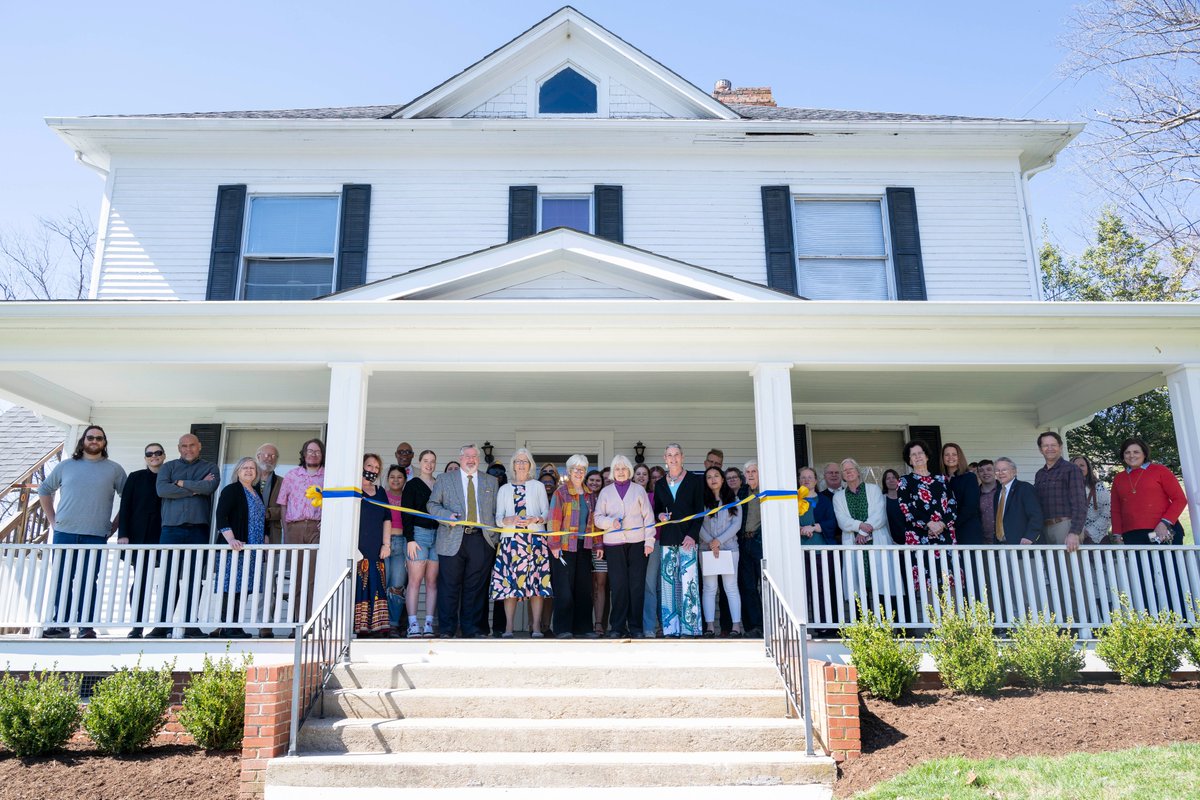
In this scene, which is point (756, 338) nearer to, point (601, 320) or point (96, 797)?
point (601, 320)

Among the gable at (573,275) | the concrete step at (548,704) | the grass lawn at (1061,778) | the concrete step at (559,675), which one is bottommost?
the grass lawn at (1061,778)

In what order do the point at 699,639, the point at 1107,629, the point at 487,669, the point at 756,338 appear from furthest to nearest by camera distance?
the point at 756,338 → the point at 699,639 → the point at 1107,629 → the point at 487,669

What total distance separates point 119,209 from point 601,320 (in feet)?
21.4

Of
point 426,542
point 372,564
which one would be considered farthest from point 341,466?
point 426,542

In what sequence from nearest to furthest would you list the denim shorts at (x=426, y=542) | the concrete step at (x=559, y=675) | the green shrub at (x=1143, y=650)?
the concrete step at (x=559, y=675) → the green shrub at (x=1143, y=650) → the denim shorts at (x=426, y=542)

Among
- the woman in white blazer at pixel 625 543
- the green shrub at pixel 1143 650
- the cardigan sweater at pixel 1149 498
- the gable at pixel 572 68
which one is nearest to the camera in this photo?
the green shrub at pixel 1143 650

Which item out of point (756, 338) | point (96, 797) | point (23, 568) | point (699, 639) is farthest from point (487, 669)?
point (23, 568)

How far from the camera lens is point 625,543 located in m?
7.77

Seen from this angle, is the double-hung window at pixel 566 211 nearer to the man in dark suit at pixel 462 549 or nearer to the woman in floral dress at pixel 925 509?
the man in dark suit at pixel 462 549

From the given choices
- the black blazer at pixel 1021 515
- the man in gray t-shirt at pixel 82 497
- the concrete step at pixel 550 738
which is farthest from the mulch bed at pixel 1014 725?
the man in gray t-shirt at pixel 82 497

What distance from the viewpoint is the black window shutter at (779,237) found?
10617 millimetres

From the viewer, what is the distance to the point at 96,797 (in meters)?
5.19

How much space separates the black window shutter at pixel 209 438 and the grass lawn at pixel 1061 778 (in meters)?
8.40

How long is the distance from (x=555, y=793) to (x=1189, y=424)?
651cm
